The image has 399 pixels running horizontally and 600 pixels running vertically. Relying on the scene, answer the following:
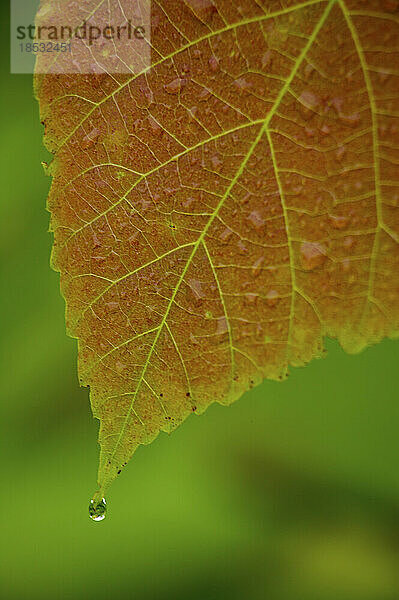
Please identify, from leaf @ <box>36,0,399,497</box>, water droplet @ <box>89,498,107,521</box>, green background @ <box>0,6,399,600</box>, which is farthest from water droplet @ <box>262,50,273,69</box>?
green background @ <box>0,6,399,600</box>

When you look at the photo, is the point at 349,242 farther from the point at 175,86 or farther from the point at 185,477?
the point at 185,477

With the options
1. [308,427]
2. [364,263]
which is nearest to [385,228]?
[364,263]

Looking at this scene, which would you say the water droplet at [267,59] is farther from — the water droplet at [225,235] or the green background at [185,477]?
the green background at [185,477]

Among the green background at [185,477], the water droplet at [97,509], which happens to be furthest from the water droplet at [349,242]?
the green background at [185,477]

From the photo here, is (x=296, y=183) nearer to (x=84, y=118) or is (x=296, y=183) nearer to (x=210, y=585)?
(x=84, y=118)

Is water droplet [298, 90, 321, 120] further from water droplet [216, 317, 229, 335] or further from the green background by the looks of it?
the green background

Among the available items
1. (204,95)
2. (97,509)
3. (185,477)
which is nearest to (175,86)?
(204,95)
